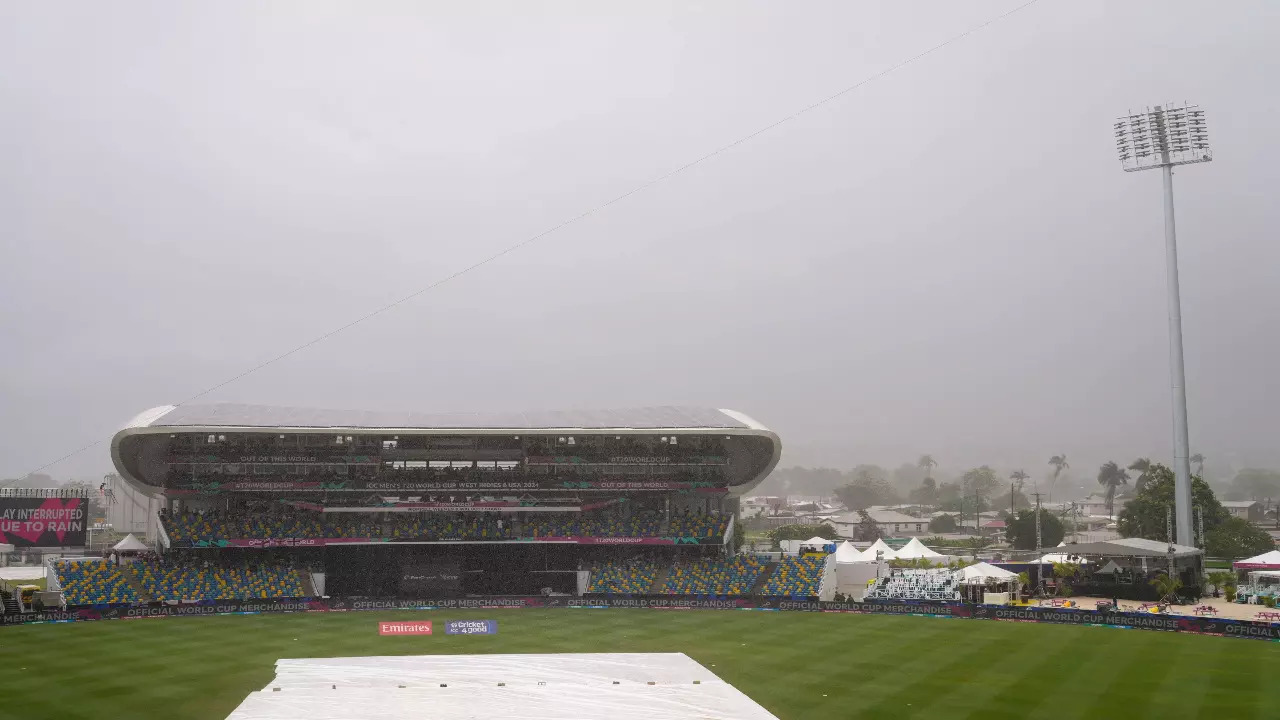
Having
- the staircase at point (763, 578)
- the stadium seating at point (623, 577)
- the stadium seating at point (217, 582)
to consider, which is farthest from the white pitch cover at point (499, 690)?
the staircase at point (763, 578)

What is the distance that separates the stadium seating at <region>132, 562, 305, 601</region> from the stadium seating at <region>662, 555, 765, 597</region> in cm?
2354

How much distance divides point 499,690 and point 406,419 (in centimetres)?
4297

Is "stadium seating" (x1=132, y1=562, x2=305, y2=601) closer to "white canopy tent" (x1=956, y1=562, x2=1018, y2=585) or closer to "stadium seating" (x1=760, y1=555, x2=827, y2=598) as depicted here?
"stadium seating" (x1=760, y1=555, x2=827, y2=598)

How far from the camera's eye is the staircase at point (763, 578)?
61.1 meters

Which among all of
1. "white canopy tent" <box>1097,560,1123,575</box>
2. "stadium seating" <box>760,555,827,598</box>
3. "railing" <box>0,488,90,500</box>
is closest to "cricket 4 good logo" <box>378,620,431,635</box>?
"railing" <box>0,488,90,500</box>

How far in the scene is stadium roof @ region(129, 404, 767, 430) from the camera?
6319cm

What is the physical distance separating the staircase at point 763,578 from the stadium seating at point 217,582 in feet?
92.5

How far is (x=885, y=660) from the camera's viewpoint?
118ft

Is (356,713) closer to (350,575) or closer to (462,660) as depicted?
(462,660)

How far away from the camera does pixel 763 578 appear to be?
62.5 m

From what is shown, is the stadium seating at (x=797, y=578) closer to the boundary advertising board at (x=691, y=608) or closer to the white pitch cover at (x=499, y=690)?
the boundary advertising board at (x=691, y=608)

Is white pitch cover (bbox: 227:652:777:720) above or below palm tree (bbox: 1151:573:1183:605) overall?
above

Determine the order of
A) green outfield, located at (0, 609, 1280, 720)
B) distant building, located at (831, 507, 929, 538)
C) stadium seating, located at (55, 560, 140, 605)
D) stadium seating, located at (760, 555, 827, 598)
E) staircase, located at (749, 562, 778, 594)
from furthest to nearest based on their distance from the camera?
distant building, located at (831, 507, 929, 538) → staircase, located at (749, 562, 778, 594) → stadium seating, located at (760, 555, 827, 598) → stadium seating, located at (55, 560, 140, 605) → green outfield, located at (0, 609, 1280, 720)

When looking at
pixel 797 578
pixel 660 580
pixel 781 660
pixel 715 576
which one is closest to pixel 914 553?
pixel 797 578
